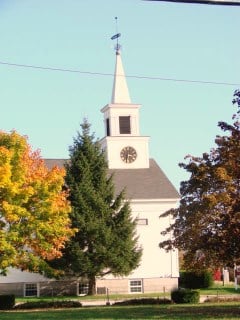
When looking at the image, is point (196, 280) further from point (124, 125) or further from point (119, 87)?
point (119, 87)

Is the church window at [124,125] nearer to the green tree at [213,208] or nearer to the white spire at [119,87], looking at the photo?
the white spire at [119,87]

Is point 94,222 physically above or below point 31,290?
above

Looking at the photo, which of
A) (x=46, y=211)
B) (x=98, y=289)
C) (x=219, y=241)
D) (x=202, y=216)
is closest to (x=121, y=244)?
(x=98, y=289)

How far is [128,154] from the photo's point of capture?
190 feet

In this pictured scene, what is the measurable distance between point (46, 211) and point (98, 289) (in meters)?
17.7

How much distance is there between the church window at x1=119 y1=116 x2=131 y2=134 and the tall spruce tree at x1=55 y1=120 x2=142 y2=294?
13.0 m

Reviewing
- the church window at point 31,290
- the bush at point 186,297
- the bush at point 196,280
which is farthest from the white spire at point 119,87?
the bush at point 186,297

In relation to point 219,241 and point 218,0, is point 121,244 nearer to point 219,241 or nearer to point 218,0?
point 219,241

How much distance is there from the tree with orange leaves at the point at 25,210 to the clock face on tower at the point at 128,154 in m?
22.7

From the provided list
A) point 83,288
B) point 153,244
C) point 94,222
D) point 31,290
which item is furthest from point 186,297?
point 31,290

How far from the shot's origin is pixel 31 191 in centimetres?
3322

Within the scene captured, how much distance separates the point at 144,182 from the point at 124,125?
7.22 meters

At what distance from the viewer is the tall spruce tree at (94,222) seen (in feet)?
143

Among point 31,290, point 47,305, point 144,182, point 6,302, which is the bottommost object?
point 47,305
